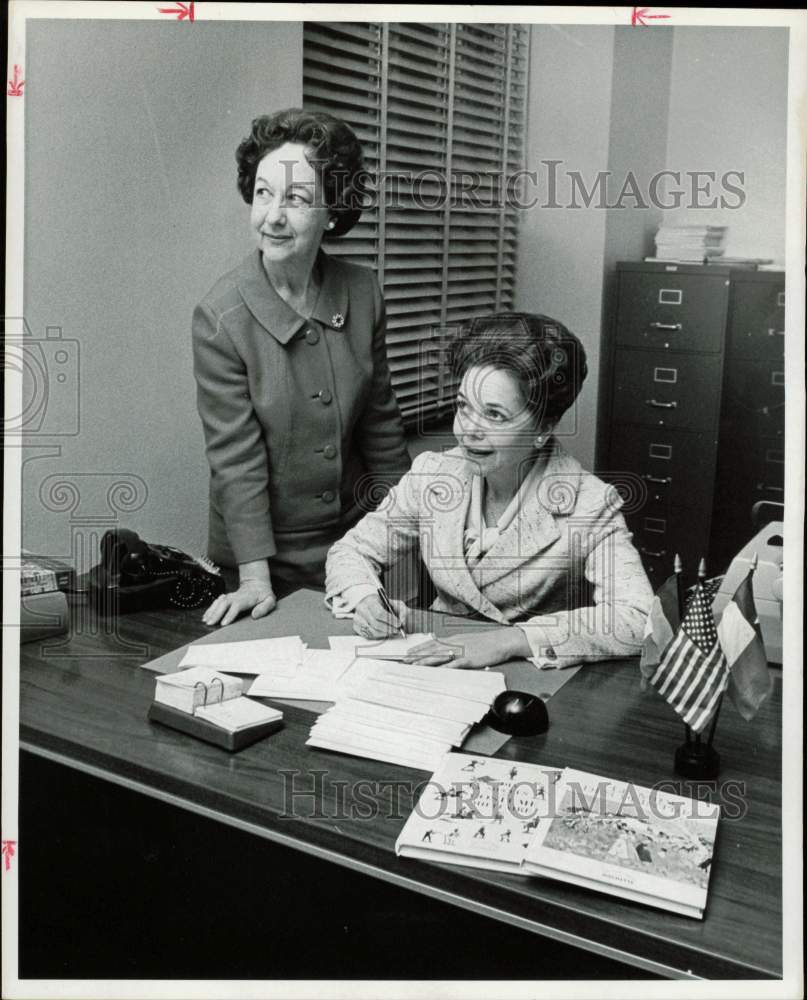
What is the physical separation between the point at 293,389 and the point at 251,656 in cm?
48

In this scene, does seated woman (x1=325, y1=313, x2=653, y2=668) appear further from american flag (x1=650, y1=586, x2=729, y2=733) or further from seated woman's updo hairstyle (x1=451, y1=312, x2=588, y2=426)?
american flag (x1=650, y1=586, x2=729, y2=733)

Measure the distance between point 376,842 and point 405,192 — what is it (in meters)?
1.02

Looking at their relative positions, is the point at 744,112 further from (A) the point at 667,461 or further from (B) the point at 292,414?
(B) the point at 292,414

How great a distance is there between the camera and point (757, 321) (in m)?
1.71

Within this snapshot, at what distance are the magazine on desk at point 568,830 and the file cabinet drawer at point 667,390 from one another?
87 cm

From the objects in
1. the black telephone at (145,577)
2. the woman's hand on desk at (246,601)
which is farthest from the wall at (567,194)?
the black telephone at (145,577)

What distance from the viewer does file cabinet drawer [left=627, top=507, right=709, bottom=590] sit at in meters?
1.75

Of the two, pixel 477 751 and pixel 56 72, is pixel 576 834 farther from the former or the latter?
pixel 56 72

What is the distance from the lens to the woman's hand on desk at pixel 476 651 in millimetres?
1577

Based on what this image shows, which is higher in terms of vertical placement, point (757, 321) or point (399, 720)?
point (757, 321)

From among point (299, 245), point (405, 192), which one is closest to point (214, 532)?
point (299, 245)

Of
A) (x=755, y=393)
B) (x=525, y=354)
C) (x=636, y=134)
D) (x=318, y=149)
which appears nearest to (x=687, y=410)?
(x=755, y=393)

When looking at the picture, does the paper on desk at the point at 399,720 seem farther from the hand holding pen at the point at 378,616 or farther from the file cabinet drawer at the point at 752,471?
the file cabinet drawer at the point at 752,471

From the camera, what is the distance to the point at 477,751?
133cm
